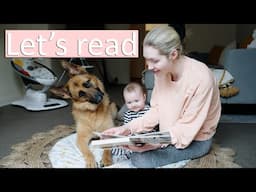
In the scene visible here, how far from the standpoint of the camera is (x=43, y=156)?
166cm

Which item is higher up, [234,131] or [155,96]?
[155,96]

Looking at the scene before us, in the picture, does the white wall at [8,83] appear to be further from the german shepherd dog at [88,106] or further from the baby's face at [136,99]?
the baby's face at [136,99]

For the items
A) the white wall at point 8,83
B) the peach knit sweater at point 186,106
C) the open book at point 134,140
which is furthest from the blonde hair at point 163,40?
the white wall at point 8,83

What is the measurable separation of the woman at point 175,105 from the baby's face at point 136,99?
0.20 metres

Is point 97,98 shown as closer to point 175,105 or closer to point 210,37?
point 175,105

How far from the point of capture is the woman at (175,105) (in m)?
1.33

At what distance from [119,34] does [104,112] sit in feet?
1.42

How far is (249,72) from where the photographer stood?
7.99 ft

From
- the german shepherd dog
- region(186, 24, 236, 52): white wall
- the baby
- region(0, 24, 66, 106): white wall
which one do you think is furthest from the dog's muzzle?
region(186, 24, 236, 52): white wall

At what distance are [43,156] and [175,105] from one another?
27.5 inches
